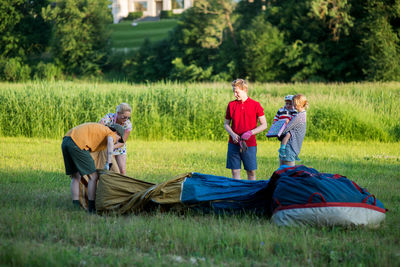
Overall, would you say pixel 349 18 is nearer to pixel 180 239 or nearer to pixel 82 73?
pixel 82 73

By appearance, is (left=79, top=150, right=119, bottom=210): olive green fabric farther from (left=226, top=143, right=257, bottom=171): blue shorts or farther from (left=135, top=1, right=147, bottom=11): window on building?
(left=135, top=1, right=147, bottom=11): window on building

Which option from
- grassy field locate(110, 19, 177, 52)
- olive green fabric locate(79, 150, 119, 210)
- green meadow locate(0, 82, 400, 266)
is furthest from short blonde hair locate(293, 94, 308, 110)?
grassy field locate(110, 19, 177, 52)

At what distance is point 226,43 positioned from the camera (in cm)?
4719

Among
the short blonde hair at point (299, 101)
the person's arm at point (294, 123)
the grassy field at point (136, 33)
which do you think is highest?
the grassy field at point (136, 33)

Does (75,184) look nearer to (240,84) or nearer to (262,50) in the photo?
(240,84)

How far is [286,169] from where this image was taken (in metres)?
6.20

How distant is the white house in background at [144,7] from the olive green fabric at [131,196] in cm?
8203

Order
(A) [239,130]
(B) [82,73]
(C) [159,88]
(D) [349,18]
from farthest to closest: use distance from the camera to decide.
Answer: (B) [82,73], (D) [349,18], (C) [159,88], (A) [239,130]

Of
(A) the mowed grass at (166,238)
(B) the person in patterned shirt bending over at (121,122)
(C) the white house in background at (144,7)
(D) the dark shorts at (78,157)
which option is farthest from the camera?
(C) the white house in background at (144,7)

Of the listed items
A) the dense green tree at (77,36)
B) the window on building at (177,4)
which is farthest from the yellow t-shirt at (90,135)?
the window on building at (177,4)

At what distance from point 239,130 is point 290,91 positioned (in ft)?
52.9

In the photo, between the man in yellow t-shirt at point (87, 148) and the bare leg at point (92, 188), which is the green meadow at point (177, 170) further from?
the man in yellow t-shirt at point (87, 148)

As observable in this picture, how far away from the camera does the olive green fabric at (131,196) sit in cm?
620

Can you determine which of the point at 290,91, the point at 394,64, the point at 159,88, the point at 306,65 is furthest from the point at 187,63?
the point at 159,88
